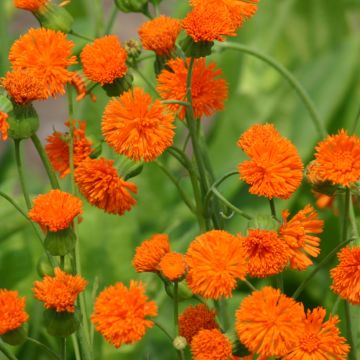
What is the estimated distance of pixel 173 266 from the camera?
0.78 m

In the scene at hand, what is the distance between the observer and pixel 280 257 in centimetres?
77

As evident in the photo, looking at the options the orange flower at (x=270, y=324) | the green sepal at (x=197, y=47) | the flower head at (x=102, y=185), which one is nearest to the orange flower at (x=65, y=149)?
the flower head at (x=102, y=185)

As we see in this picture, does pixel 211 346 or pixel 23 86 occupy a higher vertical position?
pixel 23 86

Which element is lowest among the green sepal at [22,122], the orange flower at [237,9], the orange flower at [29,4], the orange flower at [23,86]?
the green sepal at [22,122]

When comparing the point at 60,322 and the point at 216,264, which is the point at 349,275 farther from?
the point at 60,322

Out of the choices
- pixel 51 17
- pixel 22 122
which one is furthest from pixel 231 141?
pixel 22 122

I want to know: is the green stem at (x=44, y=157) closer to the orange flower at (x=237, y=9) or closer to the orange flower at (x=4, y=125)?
the orange flower at (x=4, y=125)

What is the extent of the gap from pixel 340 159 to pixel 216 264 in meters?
0.13

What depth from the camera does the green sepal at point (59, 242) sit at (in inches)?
31.9

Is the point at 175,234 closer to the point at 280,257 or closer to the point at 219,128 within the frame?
the point at 219,128

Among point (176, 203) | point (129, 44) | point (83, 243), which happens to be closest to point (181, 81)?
point (129, 44)

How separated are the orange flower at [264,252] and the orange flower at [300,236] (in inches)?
0.7

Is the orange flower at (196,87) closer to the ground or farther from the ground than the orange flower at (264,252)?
farther from the ground

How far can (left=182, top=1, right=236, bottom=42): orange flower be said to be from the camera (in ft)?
2.65
